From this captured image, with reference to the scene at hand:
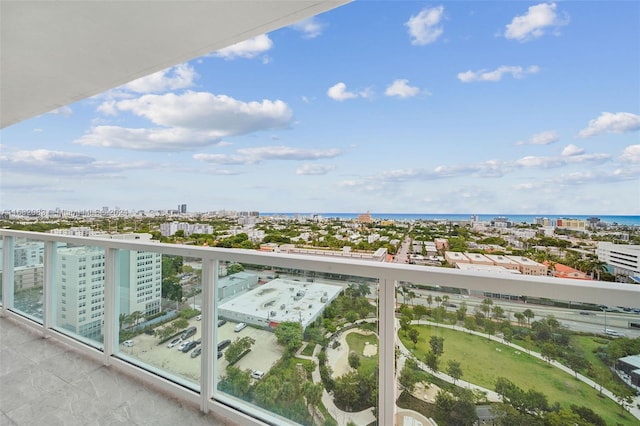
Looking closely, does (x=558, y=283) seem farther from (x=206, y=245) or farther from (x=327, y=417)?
(x=206, y=245)

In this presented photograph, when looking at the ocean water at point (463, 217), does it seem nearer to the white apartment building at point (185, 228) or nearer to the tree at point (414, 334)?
the white apartment building at point (185, 228)

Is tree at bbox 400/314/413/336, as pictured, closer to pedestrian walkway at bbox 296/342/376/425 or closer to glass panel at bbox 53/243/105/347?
pedestrian walkway at bbox 296/342/376/425

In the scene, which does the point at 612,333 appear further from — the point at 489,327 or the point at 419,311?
the point at 419,311

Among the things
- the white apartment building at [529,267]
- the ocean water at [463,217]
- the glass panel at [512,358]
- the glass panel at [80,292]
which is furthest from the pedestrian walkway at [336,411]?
the glass panel at [80,292]

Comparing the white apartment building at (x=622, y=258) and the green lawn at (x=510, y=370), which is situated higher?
the white apartment building at (x=622, y=258)

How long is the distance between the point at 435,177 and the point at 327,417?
86.2 inches

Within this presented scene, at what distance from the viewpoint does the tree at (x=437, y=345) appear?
4.26 ft

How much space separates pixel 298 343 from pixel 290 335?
0.07 metres

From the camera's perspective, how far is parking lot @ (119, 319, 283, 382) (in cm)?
170

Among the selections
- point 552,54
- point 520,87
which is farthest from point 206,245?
point 552,54

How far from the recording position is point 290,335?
1.66 metres

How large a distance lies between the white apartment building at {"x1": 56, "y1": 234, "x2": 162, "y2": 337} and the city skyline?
2.89 feet

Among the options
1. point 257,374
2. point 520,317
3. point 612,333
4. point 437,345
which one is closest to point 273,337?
point 257,374

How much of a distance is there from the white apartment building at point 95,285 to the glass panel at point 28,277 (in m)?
0.38
